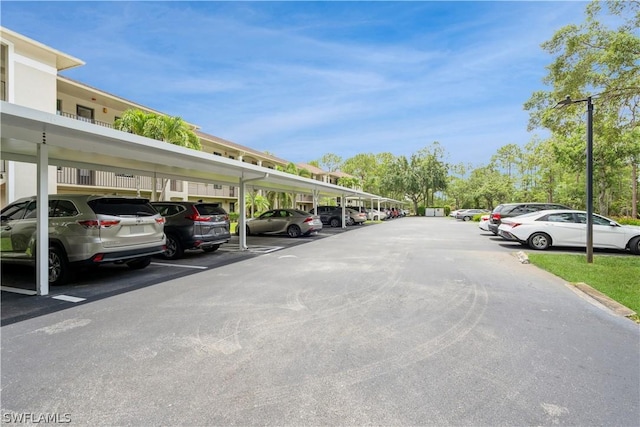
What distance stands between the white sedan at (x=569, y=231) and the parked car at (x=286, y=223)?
333 inches

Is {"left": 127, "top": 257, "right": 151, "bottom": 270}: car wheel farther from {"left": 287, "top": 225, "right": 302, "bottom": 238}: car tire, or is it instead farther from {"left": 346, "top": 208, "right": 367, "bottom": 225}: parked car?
{"left": 346, "top": 208, "right": 367, "bottom": 225}: parked car

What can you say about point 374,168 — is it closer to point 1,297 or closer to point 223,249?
point 223,249

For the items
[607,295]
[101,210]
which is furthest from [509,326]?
[101,210]

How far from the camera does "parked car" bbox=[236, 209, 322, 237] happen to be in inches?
632

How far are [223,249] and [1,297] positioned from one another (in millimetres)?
6473

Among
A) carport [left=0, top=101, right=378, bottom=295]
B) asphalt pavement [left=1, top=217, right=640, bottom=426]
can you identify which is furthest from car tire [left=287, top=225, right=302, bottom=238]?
asphalt pavement [left=1, top=217, right=640, bottom=426]

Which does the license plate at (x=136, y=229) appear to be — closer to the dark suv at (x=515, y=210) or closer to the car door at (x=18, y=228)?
the car door at (x=18, y=228)

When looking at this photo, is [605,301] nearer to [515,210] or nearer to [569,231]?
[569,231]

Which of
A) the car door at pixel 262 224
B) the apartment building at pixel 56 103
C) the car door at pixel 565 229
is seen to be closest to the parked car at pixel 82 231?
the apartment building at pixel 56 103

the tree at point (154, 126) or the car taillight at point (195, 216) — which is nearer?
the car taillight at point (195, 216)

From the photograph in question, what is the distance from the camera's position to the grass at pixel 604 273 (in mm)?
5531

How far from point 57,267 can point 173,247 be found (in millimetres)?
3298
